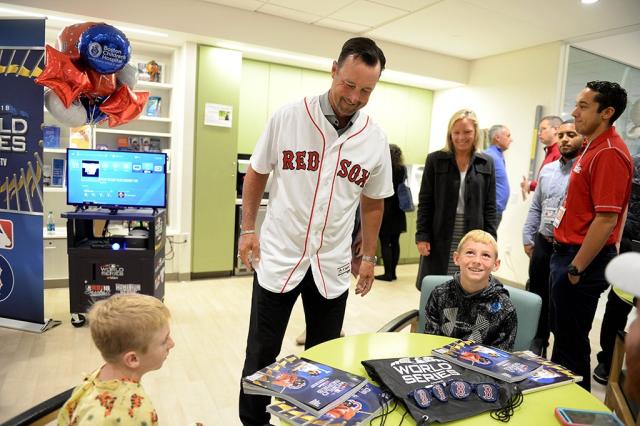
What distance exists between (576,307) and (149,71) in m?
4.20

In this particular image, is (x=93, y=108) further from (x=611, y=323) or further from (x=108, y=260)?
(x=611, y=323)

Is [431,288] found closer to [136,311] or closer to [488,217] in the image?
[488,217]

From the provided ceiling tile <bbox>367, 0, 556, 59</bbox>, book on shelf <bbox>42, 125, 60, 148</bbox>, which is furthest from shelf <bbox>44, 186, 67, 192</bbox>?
ceiling tile <bbox>367, 0, 556, 59</bbox>

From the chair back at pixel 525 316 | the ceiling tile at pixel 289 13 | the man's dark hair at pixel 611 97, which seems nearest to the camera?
the chair back at pixel 525 316

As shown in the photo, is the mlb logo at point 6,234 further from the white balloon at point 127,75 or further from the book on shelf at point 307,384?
the book on shelf at point 307,384

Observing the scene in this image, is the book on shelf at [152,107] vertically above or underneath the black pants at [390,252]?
above

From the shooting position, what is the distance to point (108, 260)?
320 cm

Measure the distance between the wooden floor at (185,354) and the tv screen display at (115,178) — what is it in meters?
0.92

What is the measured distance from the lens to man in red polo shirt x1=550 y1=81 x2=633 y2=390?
77.6 inches

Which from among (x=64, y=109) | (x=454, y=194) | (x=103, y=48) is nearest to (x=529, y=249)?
(x=454, y=194)

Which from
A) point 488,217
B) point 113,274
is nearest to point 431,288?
point 488,217

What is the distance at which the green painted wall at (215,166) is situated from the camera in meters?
4.40

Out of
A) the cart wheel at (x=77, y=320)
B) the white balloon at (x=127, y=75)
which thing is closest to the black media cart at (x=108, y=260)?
the cart wheel at (x=77, y=320)

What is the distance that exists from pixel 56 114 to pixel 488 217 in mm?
2776
